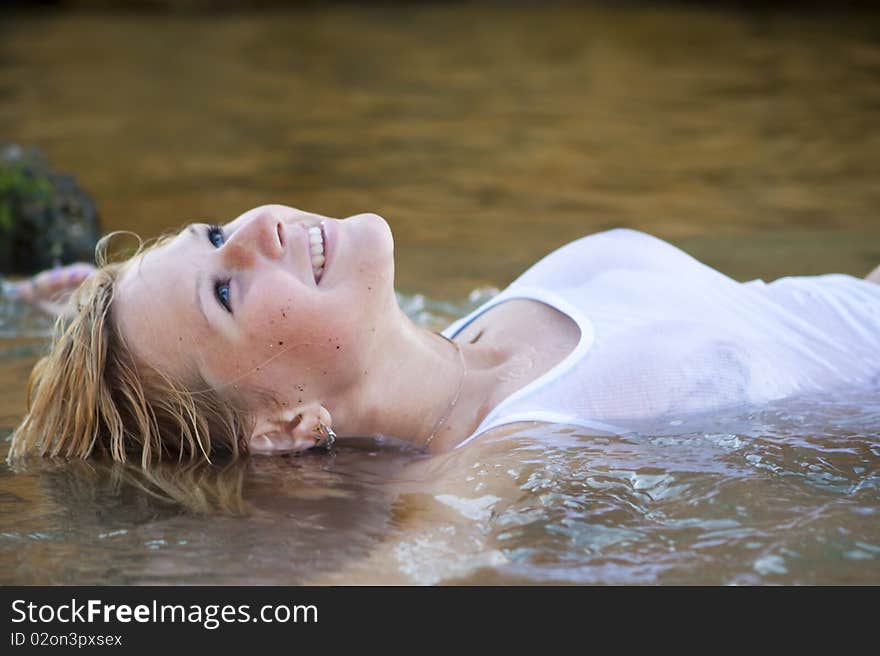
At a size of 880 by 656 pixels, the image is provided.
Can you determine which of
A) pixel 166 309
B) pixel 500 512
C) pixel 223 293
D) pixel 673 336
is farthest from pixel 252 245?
pixel 673 336

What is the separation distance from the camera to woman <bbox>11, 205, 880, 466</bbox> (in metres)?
2.38

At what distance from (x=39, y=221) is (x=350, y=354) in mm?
2872

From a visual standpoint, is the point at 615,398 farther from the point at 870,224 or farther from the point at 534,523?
the point at 870,224

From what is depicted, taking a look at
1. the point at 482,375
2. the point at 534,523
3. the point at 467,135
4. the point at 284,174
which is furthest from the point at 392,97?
the point at 534,523

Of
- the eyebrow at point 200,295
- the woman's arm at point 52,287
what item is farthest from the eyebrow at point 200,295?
the woman's arm at point 52,287

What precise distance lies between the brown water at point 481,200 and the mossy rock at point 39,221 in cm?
39

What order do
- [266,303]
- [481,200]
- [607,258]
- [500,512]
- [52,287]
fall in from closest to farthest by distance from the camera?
[500,512], [266,303], [607,258], [52,287], [481,200]

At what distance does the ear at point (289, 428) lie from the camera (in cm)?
250

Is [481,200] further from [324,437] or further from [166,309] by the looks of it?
[166,309]

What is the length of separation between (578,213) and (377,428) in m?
2.99

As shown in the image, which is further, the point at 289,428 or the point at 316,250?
the point at 289,428

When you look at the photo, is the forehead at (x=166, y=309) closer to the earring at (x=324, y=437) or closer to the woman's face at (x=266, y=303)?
the woman's face at (x=266, y=303)

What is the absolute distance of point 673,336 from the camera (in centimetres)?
253

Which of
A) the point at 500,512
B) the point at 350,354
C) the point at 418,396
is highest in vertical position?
the point at 350,354
